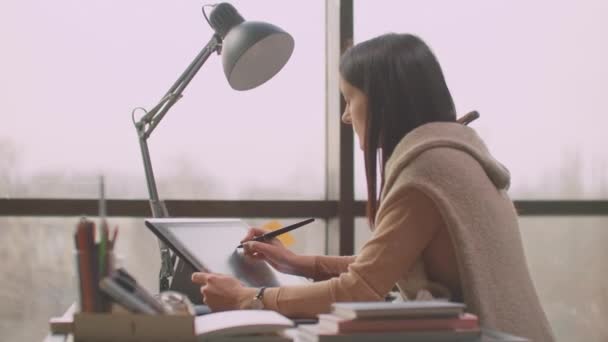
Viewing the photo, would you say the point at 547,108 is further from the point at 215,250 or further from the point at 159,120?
the point at 215,250

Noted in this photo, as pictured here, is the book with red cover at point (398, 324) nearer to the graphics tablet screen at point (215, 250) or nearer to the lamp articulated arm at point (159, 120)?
the graphics tablet screen at point (215, 250)

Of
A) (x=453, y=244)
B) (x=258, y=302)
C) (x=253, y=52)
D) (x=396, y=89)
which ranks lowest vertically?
(x=258, y=302)

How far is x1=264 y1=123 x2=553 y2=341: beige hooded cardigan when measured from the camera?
5.09ft

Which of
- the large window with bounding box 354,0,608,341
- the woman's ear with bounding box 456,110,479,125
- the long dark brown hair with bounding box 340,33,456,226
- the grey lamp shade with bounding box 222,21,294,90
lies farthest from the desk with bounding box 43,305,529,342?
the large window with bounding box 354,0,608,341

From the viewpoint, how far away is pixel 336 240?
128 inches

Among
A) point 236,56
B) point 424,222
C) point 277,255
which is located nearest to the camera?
point 424,222

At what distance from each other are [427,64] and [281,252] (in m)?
0.57

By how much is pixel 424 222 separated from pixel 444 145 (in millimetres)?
164

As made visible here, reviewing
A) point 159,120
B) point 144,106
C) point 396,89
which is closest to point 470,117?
point 396,89

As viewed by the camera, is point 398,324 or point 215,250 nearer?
point 398,324

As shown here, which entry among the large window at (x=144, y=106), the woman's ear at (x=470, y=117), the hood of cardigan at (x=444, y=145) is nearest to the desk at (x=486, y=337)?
the hood of cardigan at (x=444, y=145)

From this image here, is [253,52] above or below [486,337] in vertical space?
above

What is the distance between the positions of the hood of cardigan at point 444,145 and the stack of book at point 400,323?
432mm

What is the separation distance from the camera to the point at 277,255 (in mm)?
1992
